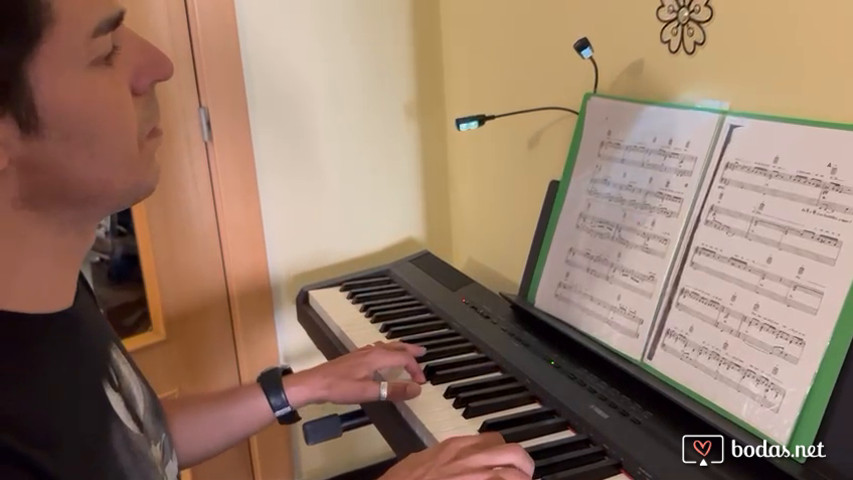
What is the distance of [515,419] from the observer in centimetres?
110

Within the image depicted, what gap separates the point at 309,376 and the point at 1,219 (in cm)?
54

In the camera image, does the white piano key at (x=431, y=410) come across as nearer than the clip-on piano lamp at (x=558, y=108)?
Yes

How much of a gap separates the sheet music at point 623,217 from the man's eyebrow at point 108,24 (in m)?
0.76

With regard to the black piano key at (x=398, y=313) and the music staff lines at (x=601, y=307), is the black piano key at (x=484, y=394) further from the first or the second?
the black piano key at (x=398, y=313)

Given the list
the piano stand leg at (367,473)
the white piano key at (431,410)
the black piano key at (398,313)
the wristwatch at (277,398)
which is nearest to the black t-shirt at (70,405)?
the wristwatch at (277,398)

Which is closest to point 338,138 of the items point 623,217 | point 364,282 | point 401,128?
point 401,128

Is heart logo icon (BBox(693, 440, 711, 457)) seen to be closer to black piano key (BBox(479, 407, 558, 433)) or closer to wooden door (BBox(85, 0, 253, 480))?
black piano key (BBox(479, 407, 558, 433))

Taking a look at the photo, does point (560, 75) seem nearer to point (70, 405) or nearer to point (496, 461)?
point (496, 461)

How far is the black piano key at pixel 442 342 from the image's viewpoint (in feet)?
4.44

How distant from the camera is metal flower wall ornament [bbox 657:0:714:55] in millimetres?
1191

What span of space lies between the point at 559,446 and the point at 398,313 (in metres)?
0.54

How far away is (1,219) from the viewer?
2.71 feet

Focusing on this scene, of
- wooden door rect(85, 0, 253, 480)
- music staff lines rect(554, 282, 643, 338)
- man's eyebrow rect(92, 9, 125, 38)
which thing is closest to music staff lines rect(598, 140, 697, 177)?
music staff lines rect(554, 282, 643, 338)

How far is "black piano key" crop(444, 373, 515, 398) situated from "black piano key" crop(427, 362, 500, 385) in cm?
2
